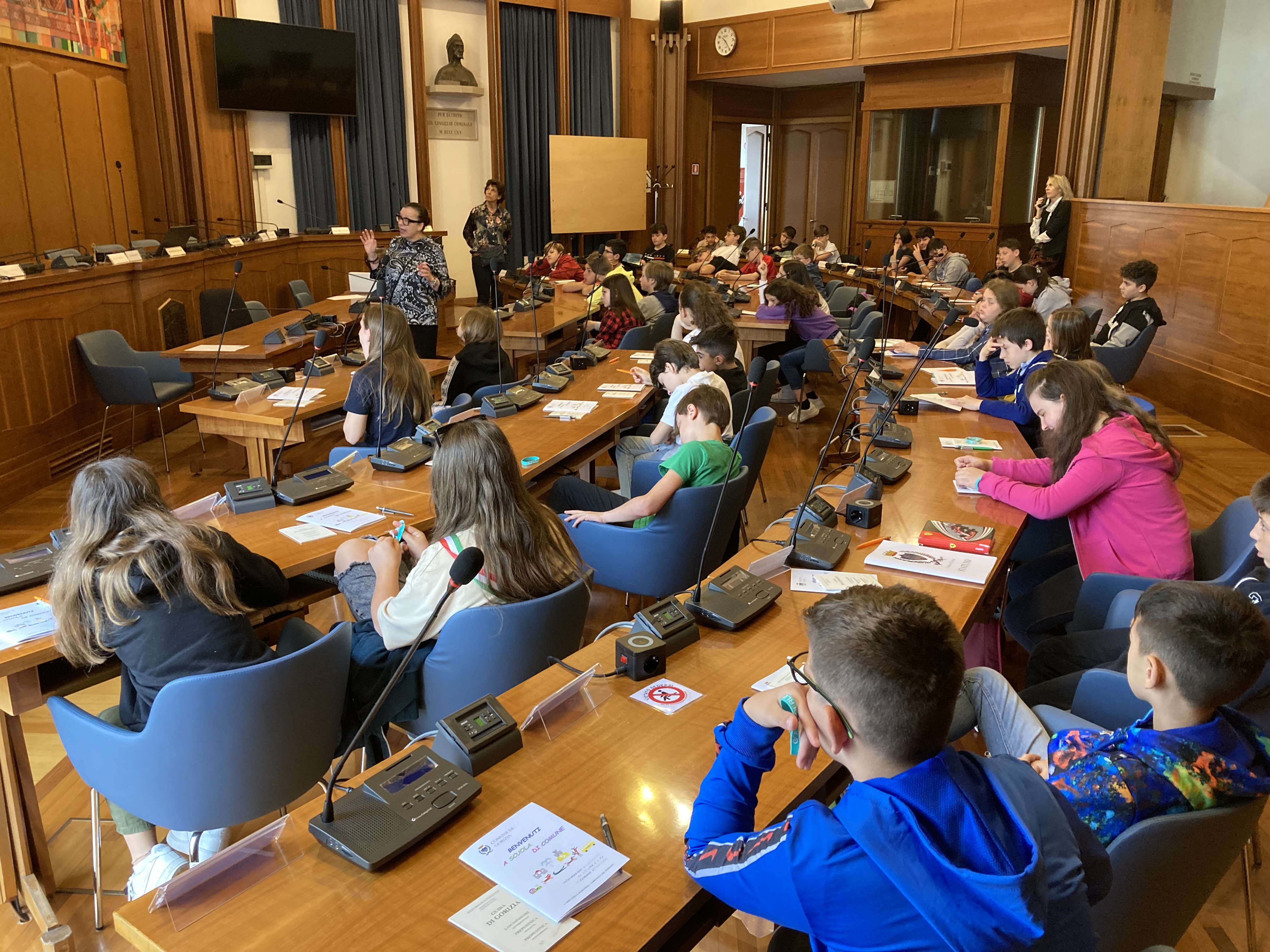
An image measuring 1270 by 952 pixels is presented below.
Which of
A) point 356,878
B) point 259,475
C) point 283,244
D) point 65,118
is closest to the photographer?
→ point 356,878

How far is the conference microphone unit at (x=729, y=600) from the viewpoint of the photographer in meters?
2.16

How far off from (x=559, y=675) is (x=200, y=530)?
87 cm

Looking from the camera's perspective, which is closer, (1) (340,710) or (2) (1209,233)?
(1) (340,710)

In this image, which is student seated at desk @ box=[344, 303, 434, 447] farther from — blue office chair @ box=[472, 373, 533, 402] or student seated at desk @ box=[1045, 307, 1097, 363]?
student seated at desk @ box=[1045, 307, 1097, 363]

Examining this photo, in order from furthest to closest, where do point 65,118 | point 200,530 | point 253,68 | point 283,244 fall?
point 253,68, point 283,244, point 65,118, point 200,530

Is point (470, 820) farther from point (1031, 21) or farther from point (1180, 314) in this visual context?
point (1031, 21)

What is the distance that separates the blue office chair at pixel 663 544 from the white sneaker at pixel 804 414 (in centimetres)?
367

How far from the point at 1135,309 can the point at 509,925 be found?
5592 mm

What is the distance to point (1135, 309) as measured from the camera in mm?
5676

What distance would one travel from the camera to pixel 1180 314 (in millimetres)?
6965

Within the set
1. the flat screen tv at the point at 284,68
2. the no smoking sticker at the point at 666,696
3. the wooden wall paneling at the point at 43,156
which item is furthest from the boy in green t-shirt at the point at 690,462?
the flat screen tv at the point at 284,68

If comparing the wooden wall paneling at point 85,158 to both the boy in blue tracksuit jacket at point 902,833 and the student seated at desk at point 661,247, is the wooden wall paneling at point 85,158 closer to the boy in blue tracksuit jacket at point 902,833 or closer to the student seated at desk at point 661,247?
the student seated at desk at point 661,247

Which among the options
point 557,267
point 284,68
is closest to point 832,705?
point 557,267

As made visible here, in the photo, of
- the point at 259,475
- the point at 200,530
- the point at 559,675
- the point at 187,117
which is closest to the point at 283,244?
the point at 187,117
